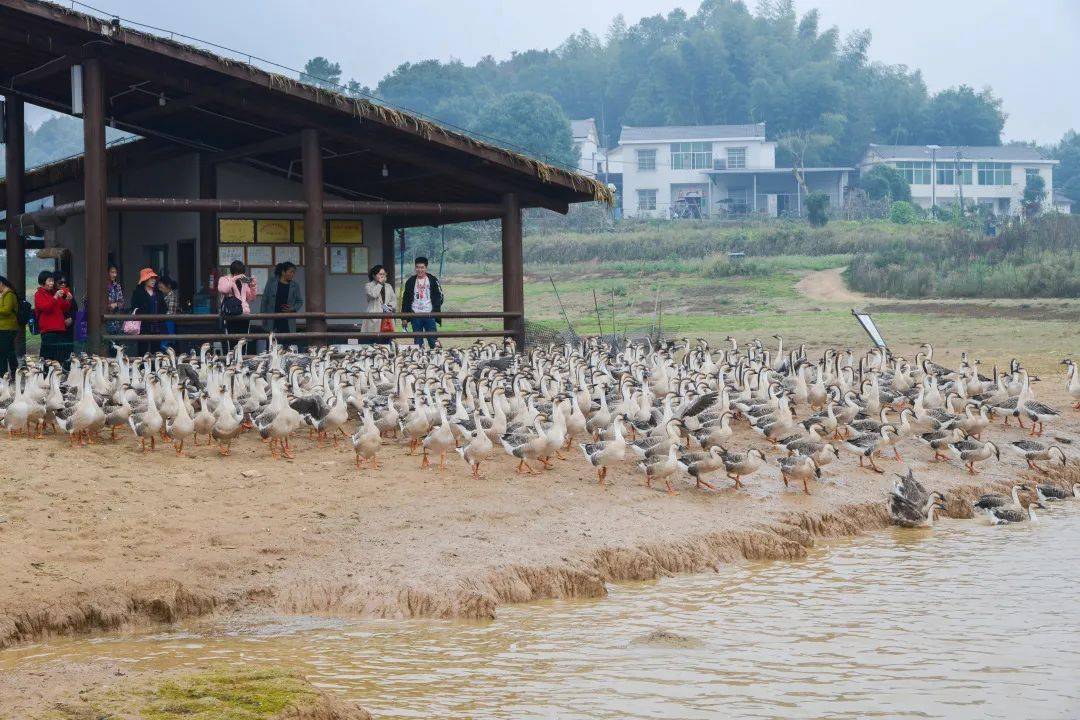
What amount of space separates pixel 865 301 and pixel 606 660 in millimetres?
30016

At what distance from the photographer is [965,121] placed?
90750mm

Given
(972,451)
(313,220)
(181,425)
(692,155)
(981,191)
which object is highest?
(692,155)

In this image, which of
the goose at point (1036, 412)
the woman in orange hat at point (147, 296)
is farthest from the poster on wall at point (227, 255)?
the goose at point (1036, 412)

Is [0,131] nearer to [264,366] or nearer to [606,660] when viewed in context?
[264,366]

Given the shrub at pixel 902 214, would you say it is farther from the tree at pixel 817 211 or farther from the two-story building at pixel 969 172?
the two-story building at pixel 969 172

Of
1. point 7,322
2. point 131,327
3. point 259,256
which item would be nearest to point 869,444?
point 131,327

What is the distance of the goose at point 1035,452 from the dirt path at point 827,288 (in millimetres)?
21273

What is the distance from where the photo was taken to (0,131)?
903 inches

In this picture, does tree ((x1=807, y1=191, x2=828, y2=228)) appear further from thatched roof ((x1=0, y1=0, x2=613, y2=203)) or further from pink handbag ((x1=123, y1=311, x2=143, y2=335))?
pink handbag ((x1=123, y1=311, x2=143, y2=335))

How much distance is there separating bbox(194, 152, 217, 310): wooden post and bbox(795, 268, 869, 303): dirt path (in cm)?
1989

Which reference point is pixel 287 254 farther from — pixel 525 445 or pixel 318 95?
pixel 525 445

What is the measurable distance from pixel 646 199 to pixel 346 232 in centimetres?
5776

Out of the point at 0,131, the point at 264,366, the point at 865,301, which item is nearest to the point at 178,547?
the point at 264,366

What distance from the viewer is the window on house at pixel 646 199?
81000mm
